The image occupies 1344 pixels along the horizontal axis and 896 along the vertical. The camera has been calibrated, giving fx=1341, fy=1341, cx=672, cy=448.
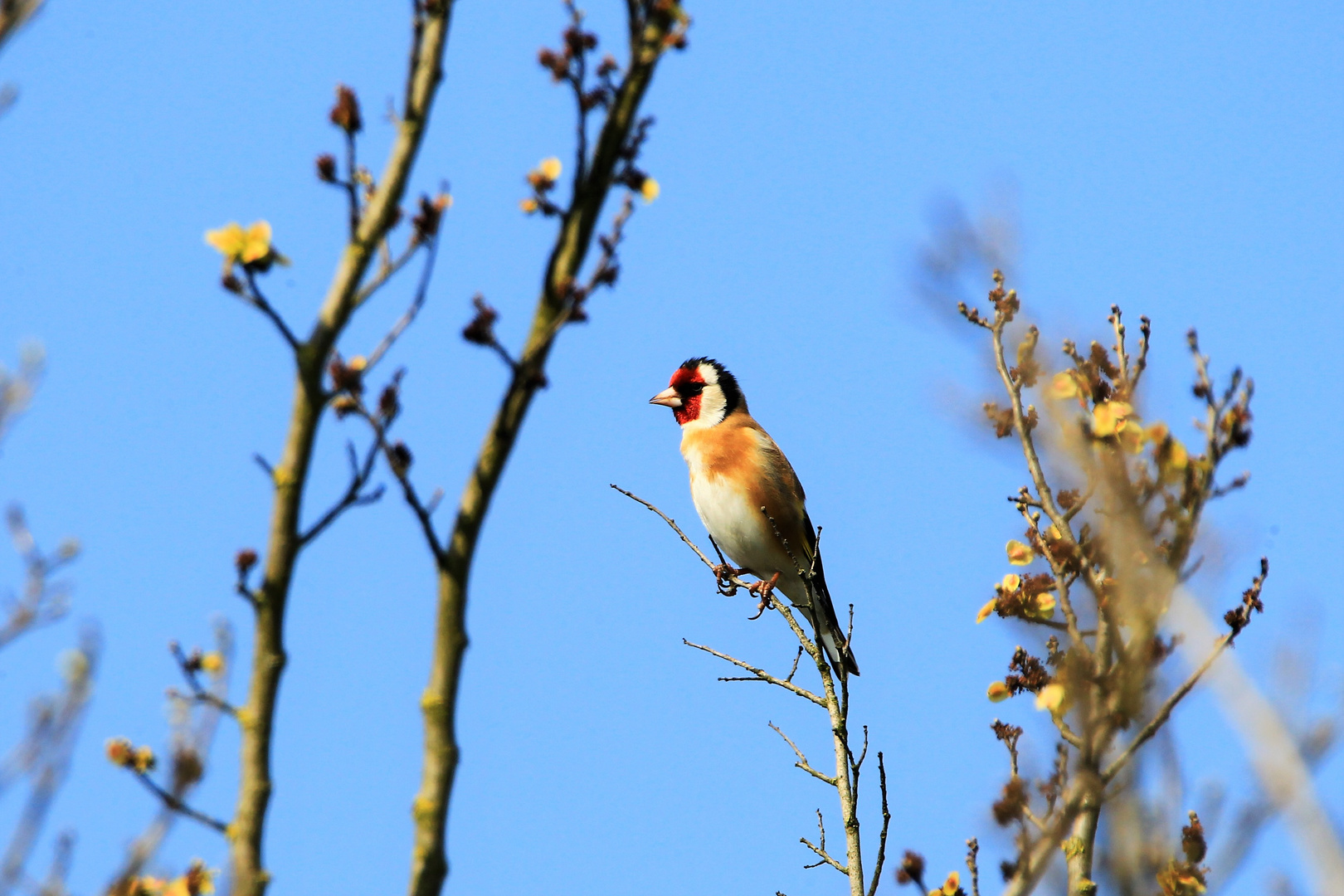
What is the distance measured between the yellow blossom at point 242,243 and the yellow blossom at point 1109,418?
88.2 inches

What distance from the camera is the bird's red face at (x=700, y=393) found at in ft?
26.7

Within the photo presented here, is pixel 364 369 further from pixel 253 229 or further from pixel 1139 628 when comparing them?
pixel 1139 628

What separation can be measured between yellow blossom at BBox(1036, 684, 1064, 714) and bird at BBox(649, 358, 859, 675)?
290cm

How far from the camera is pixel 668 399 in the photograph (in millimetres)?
8172

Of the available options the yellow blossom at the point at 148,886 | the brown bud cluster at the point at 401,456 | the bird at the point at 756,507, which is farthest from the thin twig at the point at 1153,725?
the bird at the point at 756,507

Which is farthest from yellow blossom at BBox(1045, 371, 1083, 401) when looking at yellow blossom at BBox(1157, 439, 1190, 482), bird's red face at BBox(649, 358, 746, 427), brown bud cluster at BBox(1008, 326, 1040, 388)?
bird's red face at BBox(649, 358, 746, 427)

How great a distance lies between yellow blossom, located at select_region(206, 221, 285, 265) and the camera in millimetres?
3277

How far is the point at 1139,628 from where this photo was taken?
108 inches

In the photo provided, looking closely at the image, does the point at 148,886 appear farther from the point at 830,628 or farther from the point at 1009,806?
the point at 830,628

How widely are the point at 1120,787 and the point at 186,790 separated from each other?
7.17ft

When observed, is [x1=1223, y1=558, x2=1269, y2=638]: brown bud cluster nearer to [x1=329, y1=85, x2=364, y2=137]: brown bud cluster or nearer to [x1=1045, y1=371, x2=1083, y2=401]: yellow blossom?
[x1=1045, y1=371, x2=1083, y2=401]: yellow blossom

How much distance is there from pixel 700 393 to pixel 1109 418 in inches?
180

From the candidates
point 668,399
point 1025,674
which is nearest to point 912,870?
point 1025,674

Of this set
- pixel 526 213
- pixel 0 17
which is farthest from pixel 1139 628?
pixel 0 17
